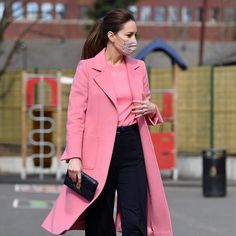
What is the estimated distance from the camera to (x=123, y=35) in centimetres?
557

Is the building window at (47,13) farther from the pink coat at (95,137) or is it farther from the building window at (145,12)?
the pink coat at (95,137)

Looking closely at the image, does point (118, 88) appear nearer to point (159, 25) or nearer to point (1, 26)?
point (1, 26)

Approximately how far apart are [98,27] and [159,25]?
76.0 meters

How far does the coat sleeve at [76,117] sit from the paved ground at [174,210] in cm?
377

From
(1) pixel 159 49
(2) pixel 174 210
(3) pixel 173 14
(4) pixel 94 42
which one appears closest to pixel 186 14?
(3) pixel 173 14

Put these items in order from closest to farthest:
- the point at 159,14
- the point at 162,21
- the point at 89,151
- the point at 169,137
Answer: the point at 89,151
the point at 169,137
the point at 162,21
the point at 159,14

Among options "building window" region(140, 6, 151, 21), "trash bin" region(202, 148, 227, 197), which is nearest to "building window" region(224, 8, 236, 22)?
"building window" region(140, 6, 151, 21)

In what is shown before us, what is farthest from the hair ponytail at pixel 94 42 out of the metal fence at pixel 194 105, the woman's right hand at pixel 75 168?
the metal fence at pixel 194 105

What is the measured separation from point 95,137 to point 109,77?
430 mm

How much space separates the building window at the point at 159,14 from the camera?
3255 inches

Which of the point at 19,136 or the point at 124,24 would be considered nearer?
the point at 124,24

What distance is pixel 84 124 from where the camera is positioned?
18.1ft

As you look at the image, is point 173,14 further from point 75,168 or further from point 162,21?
point 75,168

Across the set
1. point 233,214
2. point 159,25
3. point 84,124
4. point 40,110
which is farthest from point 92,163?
point 159,25
